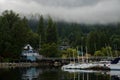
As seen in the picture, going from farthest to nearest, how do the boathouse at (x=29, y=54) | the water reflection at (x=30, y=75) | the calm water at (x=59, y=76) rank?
the boathouse at (x=29, y=54) < the water reflection at (x=30, y=75) < the calm water at (x=59, y=76)

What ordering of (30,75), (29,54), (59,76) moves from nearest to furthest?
(59,76), (30,75), (29,54)

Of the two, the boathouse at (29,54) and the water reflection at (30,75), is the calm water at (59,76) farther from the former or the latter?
the boathouse at (29,54)

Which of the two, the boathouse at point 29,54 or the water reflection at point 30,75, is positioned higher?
the boathouse at point 29,54

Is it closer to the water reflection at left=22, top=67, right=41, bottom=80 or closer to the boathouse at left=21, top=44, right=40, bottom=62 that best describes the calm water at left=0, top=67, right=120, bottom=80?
the water reflection at left=22, top=67, right=41, bottom=80

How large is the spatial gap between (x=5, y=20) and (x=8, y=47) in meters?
13.1

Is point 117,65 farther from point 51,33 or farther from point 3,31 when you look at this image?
point 51,33

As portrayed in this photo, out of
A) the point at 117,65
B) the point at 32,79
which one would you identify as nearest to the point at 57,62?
the point at 117,65

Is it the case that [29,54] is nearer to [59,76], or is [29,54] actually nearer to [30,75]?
[30,75]

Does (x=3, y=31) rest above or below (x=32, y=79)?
above

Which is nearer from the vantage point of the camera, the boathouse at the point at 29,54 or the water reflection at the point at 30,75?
the water reflection at the point at 30,75

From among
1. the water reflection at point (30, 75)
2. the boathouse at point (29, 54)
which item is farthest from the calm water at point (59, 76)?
the boathouse at point (29, 54)

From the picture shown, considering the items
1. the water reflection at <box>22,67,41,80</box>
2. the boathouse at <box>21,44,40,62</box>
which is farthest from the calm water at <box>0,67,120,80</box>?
the boathouse at <box>21,44,40,62</box>

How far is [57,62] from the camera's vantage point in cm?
17425

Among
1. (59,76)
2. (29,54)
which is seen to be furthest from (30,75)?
(29,54)
